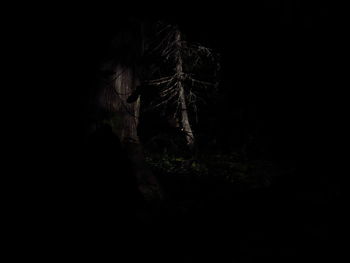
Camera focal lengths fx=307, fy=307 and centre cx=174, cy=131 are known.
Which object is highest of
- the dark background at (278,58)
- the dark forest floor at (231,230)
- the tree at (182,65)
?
the tree at (182,65)

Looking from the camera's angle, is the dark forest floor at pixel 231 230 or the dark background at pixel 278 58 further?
the dark forest floor at pixel 231 230

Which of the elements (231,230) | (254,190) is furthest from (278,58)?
(231,230)

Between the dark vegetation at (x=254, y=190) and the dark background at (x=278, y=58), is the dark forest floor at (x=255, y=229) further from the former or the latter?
the dark background at (x=278, y=58)

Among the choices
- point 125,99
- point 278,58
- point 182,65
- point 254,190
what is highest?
point 182,65

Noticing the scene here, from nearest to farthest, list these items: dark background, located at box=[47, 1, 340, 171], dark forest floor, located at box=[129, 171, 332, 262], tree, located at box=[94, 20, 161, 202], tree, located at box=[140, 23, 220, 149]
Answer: dark background, located at box=[47, 1, 340, 171]
dark forest floor, located at box=[129, 171, 332, 262]
tree, located at box=[94, 20, 161, 202]
tree, located at box=[140, 23, 220, 149]

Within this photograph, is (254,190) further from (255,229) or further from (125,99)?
(125,99)

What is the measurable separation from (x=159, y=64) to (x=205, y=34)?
33.1 inches

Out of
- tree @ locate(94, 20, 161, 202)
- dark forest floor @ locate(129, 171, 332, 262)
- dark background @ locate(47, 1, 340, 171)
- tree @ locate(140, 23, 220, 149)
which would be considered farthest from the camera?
tree @ locate(140, 23, 220, 149)

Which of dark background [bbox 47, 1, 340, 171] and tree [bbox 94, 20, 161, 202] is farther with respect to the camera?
tree [bbox 94, 20, 161, 202]

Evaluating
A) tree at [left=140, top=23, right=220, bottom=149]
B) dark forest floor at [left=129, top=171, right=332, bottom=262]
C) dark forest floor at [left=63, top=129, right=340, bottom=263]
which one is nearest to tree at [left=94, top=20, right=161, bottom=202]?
dark forest floor at [left=63, top=129, right=340, bottom=263]

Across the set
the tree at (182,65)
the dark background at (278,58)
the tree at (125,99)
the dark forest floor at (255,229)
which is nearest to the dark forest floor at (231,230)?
the dark forest floor at (255,229)

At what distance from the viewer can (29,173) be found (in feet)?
4.99

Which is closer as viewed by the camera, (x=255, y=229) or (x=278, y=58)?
(x=278, y=58)

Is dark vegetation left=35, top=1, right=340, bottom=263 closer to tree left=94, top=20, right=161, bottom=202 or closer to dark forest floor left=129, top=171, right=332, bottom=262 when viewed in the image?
dark forest floor left=129, top=171, right=332, bottom=262
